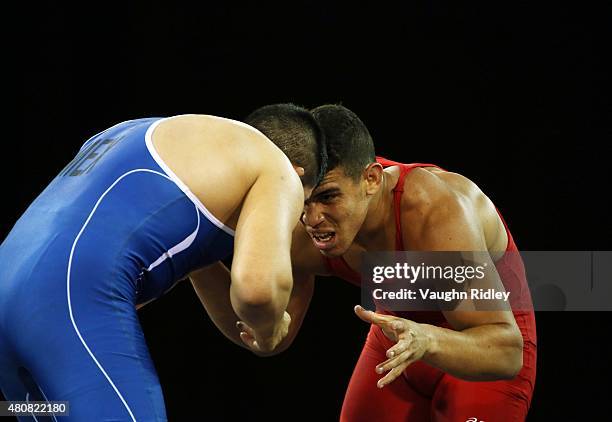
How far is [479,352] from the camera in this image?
2.13m

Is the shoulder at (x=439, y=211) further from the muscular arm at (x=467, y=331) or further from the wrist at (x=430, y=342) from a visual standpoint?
the wrist at (x=430, y=342)

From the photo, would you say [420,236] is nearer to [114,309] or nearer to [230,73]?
[114,309]

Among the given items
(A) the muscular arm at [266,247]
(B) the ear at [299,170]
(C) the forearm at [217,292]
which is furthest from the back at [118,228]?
(C) the forearm at [217,292]

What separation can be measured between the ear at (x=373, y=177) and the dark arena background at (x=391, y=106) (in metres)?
1.20

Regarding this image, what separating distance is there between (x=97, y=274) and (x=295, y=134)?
548 mm

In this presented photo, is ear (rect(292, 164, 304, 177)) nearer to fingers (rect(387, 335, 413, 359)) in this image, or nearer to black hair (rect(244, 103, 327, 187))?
black hair (rect(244, 103, 327, 187))

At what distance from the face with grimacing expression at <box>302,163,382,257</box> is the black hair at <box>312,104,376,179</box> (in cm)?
2

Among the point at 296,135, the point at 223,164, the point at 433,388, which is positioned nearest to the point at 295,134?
the point at 296,135

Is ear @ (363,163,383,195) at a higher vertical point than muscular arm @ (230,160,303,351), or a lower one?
lower

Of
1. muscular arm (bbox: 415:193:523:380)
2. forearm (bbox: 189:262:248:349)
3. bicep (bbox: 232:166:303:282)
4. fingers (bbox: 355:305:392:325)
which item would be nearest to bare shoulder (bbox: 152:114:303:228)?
bicep (bbox: 232:166:303:282)

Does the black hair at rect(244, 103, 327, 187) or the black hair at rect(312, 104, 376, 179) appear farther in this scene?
the black hair at rect(312, 104, 376, 179)

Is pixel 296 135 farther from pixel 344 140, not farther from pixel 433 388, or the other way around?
pixel 433 388

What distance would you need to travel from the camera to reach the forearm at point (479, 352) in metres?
2.06

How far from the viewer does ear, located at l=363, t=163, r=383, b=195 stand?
2463 millimetres
